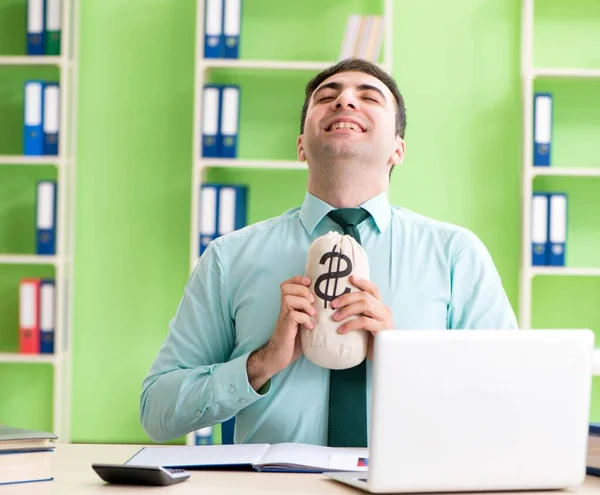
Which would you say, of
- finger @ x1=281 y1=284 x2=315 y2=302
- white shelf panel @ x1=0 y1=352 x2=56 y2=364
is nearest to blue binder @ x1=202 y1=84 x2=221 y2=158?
white shelf panel @ x1=0 y1=352 x2=56 y2=364

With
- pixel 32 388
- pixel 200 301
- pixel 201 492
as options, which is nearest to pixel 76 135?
pixel 32 388

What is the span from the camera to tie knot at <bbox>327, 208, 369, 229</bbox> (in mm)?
1942

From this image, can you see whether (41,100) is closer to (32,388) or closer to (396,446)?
(32,388)

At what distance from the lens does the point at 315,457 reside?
1440 mm

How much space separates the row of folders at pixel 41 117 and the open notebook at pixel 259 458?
226 cm

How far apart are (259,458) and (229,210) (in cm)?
209

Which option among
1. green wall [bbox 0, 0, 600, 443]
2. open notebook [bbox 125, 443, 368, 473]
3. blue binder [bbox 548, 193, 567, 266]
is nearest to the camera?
open notebook [bbox 125, 443, 368, 473]

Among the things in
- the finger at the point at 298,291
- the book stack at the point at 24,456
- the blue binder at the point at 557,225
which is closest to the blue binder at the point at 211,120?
→ the blue binder at the point at 557,225

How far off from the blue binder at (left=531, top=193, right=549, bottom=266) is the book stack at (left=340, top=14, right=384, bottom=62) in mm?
850

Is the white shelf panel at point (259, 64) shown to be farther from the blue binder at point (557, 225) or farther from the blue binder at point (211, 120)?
the blue binder at point (557, 225)

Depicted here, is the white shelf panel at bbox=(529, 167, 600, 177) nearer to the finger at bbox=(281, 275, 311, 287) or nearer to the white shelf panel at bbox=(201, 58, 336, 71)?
the white shelf panel at bbox=(201, 58, 336, 71)

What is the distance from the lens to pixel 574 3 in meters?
3.66

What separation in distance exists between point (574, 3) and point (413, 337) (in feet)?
9.61

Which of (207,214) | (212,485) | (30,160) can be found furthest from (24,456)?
(30,160)
